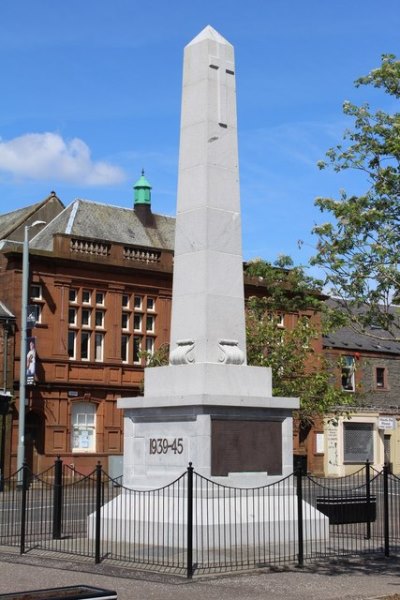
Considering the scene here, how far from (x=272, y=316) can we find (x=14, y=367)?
1088cm

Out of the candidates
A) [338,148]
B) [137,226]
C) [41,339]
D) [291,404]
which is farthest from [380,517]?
[137,226]

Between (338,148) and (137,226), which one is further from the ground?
(137,226)

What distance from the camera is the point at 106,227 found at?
48.9 meters

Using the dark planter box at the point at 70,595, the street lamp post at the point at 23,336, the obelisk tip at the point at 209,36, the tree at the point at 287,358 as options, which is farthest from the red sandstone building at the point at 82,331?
the dark planter box at the point at 70,595

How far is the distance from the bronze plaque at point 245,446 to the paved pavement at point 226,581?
8.03ft

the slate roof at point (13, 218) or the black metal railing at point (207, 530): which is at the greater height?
the slate roof at point (13, 218)

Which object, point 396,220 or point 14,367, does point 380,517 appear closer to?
point 396,220

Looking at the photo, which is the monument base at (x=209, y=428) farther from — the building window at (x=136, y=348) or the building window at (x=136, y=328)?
the building window at (x=136, y=348)

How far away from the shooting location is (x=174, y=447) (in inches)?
647

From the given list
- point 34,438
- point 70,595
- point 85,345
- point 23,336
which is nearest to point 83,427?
point 34,438

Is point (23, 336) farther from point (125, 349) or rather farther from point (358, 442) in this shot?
point (358, 442)

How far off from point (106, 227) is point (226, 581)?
3721cm

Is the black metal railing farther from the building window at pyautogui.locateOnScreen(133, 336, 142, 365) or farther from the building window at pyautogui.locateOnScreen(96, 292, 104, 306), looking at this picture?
the building window at pyautogui.locateOnScreen(133, 336, 142, 365)

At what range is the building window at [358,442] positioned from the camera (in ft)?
175
